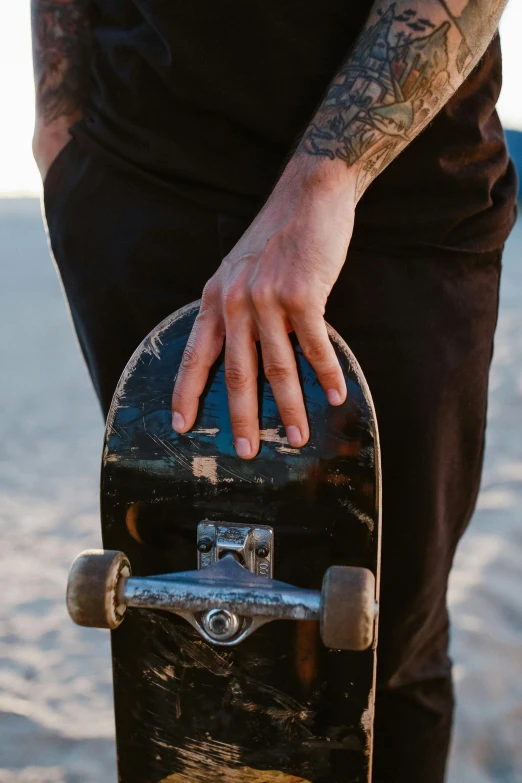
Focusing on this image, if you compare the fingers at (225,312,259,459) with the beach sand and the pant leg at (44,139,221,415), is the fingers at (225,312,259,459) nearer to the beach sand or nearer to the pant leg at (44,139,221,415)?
the pant leg at (44,139,221,415)

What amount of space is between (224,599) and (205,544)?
9.4 inches

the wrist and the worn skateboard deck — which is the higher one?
the wrist

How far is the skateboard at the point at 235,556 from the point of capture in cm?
126

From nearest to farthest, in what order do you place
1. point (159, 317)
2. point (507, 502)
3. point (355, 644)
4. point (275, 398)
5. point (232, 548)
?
point (355, 644) → point (275, 398) → point (232, 548) → point (159, 317) → point (507, 502)

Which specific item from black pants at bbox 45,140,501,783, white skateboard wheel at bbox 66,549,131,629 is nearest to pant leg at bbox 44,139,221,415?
black pants at bbox 45,140,501,783

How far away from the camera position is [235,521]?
4.25ft

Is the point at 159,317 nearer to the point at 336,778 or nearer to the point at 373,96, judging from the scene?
the point at 373,96

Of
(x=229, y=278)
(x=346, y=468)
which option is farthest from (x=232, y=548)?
(x=229, y=278)

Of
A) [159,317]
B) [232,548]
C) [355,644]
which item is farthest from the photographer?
[159,317]

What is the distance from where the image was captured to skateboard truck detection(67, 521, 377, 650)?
1015mm

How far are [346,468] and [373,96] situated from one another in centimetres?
59

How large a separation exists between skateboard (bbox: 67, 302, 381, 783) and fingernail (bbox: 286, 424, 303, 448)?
0.04 meters

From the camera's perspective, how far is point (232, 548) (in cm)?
128

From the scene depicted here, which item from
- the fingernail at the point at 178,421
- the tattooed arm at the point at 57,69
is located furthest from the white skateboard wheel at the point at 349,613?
the tattooed arm at the point at 57,69
